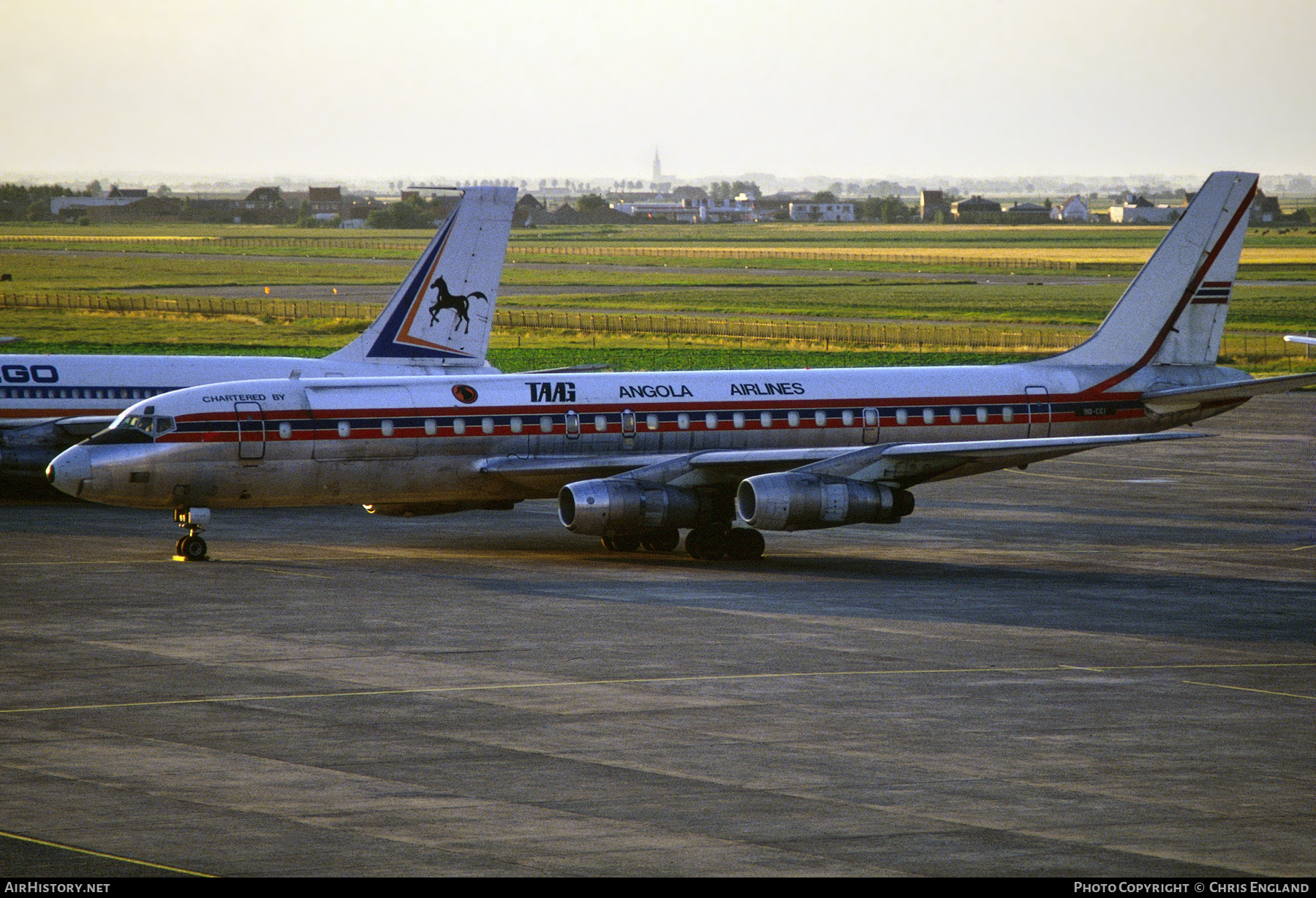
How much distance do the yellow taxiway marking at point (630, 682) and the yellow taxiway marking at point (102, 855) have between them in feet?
20.4

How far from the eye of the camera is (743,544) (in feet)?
127

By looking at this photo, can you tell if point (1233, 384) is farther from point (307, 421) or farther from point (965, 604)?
point (307, 421)

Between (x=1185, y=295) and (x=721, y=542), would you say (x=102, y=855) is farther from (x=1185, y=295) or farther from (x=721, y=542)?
(x=1185, y=295)

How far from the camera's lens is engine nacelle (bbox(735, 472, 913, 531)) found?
118 feet

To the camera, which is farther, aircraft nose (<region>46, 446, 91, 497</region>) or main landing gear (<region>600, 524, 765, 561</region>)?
main landing gear (<region>600, 524, 765, 561</region>)

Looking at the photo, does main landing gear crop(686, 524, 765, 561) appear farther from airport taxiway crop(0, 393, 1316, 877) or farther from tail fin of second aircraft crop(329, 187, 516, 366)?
tail fin of second aircraft crop(329, 187, 516, 366)

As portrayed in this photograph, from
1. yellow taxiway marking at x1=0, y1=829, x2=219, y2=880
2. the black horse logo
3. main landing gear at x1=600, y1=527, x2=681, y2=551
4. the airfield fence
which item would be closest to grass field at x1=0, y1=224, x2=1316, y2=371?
the airfield fence

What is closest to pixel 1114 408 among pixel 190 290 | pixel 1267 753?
pixel 1267 753

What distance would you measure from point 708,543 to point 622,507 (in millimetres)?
2784

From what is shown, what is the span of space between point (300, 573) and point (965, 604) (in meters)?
14.0

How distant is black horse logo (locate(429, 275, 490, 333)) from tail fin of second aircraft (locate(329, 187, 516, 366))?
2cm

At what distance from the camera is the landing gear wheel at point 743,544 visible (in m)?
38.7

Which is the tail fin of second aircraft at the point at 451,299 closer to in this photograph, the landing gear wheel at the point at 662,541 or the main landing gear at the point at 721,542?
the landing gear wheel at the point at 662,541

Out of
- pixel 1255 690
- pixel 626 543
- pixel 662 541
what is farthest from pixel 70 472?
pixel 1255 690
